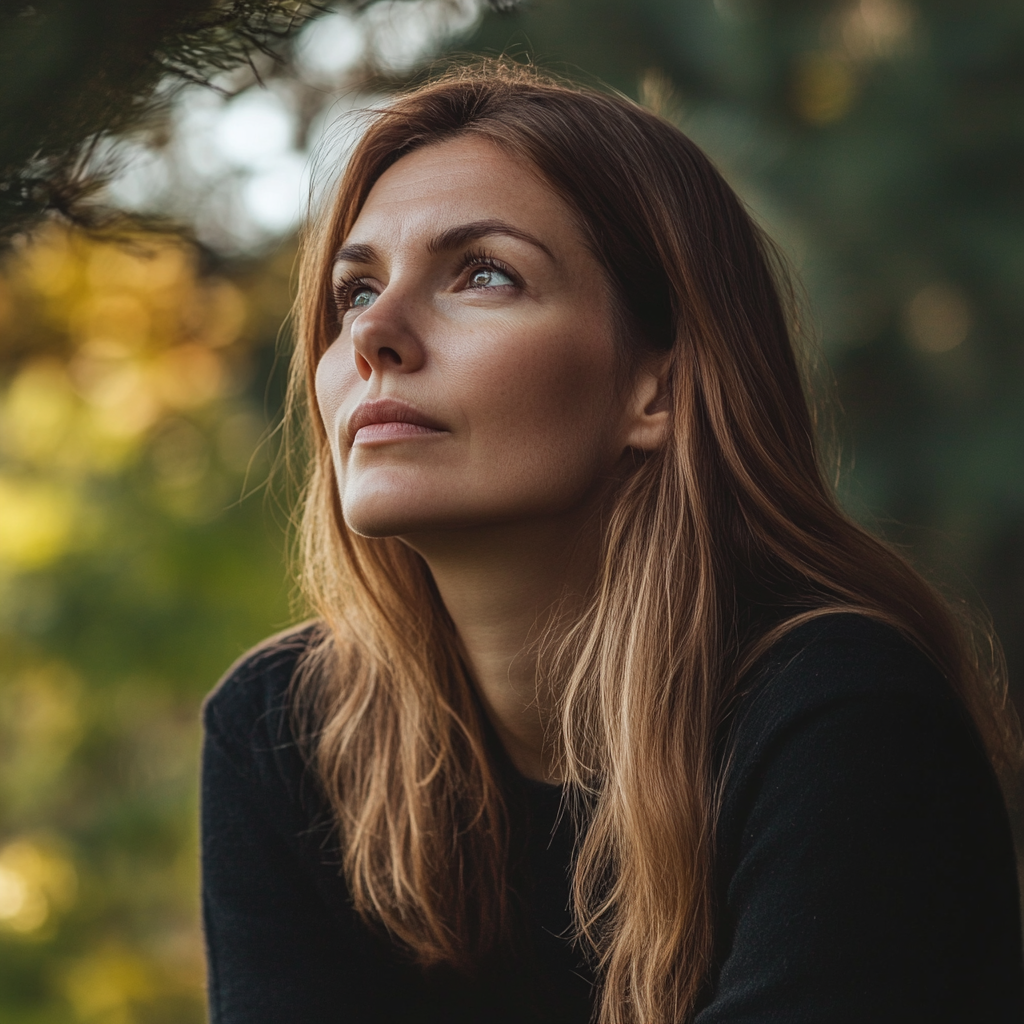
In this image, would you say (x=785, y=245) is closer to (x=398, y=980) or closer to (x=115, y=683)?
(x=398, y=980)

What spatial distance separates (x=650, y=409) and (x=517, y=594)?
324 mm

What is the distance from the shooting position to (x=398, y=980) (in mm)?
1715

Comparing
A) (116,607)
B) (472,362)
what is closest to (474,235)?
(472,362)

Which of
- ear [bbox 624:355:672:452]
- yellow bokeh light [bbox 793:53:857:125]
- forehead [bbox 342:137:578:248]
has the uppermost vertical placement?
yellow bokeh light [bbox 793:53:857:125]

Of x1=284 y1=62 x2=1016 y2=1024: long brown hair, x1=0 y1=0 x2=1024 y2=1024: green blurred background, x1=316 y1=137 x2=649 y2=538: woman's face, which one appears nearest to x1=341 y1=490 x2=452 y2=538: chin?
x1=316 y1=137 x2=649 y2=538: woman's face

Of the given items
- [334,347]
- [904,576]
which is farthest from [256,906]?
[904,576]

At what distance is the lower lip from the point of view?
4.53ft

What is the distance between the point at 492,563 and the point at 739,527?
1.13ft

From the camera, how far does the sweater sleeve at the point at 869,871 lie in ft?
3.58

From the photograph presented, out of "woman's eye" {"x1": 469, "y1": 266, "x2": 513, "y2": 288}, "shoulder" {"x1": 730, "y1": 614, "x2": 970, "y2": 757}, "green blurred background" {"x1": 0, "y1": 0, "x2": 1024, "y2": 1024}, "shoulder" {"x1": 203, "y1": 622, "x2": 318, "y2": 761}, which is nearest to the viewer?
"shoulder" {"x1": 730, "y1": 614, "x2": 970, "y2": 757}

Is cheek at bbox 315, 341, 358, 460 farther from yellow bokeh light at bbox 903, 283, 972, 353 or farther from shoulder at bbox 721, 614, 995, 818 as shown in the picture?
yellow bokeh light at bbox 903, 283, 972, 353

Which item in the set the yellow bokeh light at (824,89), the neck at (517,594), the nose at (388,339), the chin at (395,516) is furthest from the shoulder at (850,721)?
the yellow bokeh light at (824,89)

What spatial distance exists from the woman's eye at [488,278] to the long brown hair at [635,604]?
14cm

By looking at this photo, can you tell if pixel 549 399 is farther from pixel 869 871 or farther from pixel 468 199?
pixel 869 871
